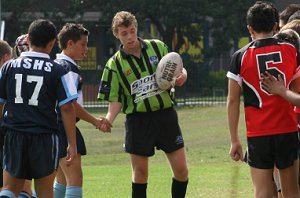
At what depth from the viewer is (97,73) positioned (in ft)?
144

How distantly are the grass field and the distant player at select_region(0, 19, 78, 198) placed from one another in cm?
374

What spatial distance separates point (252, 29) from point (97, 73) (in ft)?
119

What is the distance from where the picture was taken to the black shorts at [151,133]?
31.0 ft

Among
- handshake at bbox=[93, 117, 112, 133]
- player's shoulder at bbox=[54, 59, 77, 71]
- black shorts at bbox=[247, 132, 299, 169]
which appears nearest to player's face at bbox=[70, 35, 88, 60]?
player's shoulder at bbox=[54, 59, 77, 71]

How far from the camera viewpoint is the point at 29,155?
26.1 ft

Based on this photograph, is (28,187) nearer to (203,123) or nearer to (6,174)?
(6,174)

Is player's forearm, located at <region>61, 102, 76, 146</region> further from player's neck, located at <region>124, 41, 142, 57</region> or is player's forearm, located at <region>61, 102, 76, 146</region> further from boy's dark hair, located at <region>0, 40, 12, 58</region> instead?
player's neck, located at <region>124, 41, 142, 57</region>

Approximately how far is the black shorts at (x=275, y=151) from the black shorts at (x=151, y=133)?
2017mm

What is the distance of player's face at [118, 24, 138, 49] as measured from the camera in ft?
30.7

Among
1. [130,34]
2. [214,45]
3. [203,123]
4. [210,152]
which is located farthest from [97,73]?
[130,34]

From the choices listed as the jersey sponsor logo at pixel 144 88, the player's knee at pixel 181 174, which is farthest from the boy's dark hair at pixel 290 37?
the player's knee at pixel 181 174

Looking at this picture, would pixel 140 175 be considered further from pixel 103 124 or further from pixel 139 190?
pixel 103 124

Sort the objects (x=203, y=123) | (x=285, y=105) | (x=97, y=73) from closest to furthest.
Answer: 1. (x=285, y=105)
2. (x=203, y=123)
3. (x=97, y=73)

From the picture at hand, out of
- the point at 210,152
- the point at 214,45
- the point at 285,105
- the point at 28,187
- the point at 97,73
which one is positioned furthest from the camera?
the point at 214,45
